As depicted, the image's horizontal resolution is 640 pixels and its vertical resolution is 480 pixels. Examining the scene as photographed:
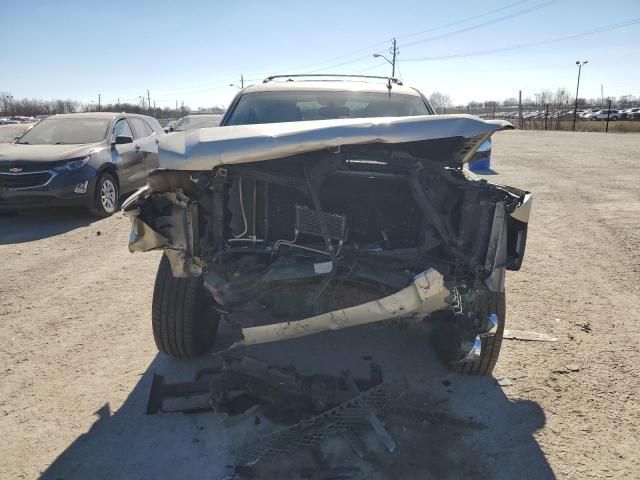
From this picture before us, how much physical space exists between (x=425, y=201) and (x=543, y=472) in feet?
4.89

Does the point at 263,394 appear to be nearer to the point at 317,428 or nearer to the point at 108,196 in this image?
the point at 317,428

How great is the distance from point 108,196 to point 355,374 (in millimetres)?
6037

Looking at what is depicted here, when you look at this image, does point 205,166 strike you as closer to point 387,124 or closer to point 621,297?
point 387,124

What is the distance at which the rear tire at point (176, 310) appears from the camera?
3.12 metres

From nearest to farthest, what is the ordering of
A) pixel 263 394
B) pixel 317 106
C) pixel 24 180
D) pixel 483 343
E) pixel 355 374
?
pixel 263 394
pixel 483 343
pixel 355 374
pixel 317 106
pixel 24 180

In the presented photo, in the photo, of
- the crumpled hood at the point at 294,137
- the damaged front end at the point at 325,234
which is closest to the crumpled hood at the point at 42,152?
the damaged front end at the point at 325,234

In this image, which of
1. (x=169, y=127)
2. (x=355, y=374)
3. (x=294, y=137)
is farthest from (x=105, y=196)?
(x=169, y=127)

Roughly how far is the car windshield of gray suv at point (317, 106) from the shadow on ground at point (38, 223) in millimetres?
3974

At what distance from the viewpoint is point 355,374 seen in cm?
320

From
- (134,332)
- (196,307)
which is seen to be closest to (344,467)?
(196,307)

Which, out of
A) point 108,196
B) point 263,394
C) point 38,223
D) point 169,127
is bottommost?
point 263,394

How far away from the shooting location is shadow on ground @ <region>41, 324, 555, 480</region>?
2.36m

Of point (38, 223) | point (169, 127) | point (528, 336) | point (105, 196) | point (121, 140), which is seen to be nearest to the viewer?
point (528, 336)

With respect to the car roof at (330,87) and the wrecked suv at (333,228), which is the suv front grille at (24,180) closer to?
the car roof at (330,87)
